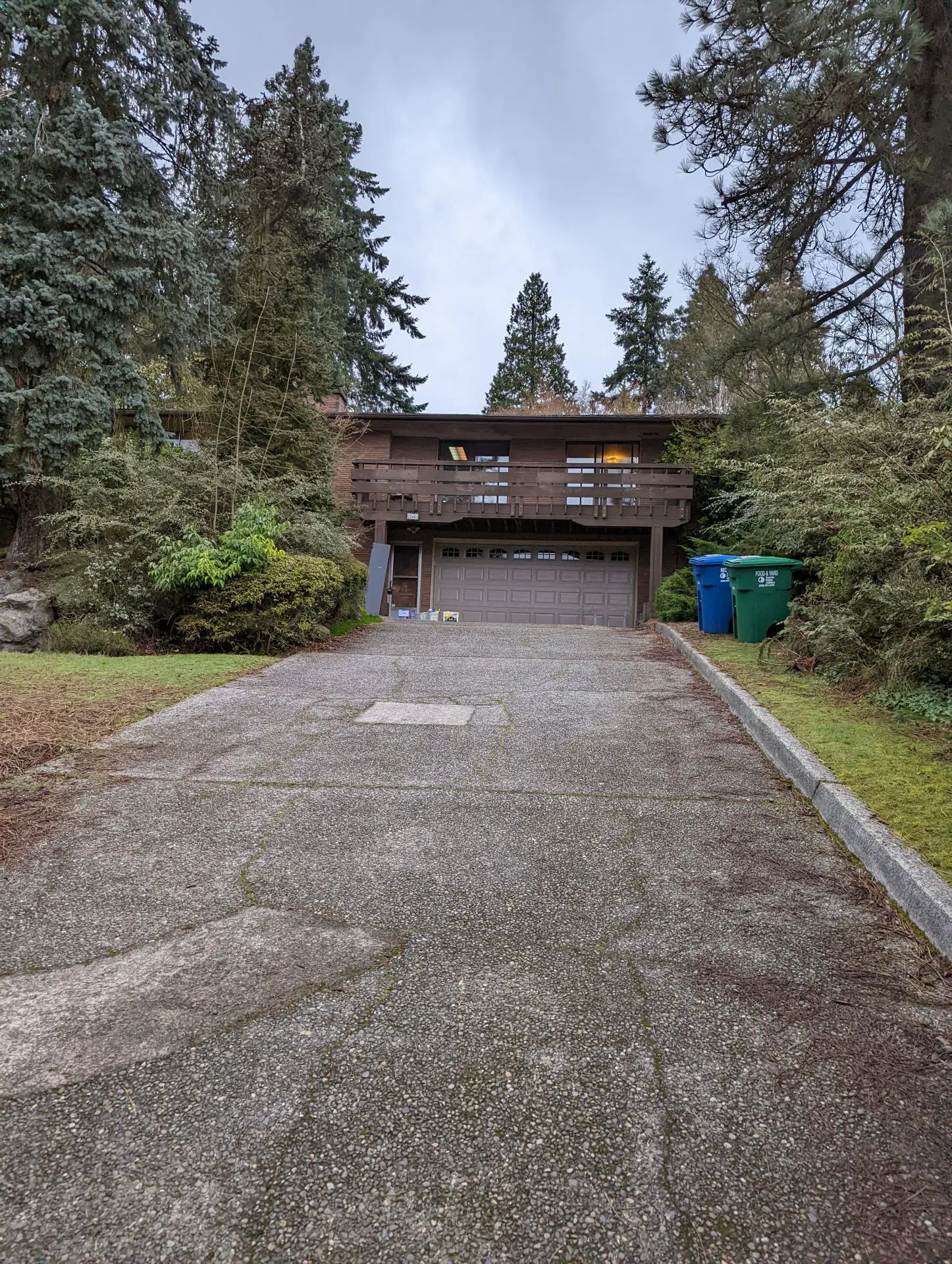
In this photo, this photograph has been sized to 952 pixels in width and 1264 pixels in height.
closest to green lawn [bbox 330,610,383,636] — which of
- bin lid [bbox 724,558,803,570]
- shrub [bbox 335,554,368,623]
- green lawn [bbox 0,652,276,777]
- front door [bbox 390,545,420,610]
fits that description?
shrub [bbox 335,554,368,623]

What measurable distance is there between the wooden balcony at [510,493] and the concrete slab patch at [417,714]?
A: 1306 centimetres

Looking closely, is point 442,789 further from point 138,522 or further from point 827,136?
point 827,136

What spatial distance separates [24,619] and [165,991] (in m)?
9.50

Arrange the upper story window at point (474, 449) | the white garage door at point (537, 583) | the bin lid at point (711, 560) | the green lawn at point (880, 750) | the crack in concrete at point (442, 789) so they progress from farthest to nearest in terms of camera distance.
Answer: the upper story window at point (474, 449), the white garage door at point (537, 583), the bin lid at point (711, 560), the crack in concrete at point (442, 789), the green lawn at point (880, 750)

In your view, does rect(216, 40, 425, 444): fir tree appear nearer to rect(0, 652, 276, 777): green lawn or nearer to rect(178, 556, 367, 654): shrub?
rect(178, 556, 367, 654): shrub

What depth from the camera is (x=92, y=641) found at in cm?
892

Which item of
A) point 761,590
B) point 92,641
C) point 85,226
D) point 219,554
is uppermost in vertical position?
point 85,226

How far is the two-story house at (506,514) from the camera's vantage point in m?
19.0

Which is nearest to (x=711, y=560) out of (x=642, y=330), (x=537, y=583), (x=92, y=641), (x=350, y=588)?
(x=350, y=588)

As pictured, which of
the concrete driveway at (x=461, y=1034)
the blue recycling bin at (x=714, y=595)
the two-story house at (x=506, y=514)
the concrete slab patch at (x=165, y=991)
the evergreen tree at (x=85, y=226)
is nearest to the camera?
the concrete driveway at (x=461, y=1034)

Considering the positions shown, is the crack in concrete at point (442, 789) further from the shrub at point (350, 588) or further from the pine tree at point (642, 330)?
the pine tree at point (642, 330)

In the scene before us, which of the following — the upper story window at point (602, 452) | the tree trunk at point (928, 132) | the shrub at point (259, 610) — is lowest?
the shrub at point (259, 610)

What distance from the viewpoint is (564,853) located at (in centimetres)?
320

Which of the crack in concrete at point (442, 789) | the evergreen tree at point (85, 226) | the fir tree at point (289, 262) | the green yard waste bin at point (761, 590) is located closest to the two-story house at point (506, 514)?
the fir tree at point (289, 262)
